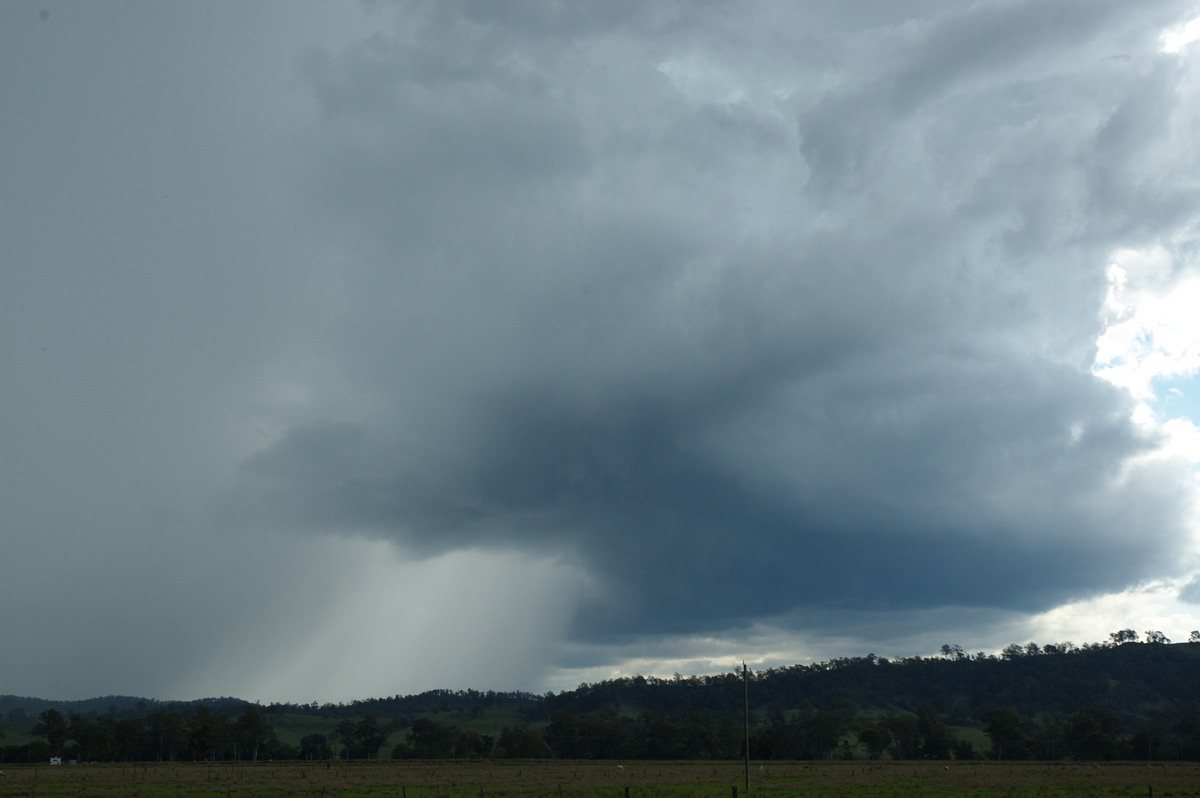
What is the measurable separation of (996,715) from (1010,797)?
136m

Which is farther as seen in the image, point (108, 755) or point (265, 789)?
point (108, 755)

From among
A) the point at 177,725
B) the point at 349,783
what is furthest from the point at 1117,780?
the point at 177,725

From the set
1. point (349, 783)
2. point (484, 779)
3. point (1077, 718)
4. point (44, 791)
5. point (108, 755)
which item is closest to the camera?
point (44, 791)

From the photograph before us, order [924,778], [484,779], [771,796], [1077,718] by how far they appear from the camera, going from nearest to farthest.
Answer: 1. [771,796]
2. [484,779]
3. [924,778]
4. [1077,718]

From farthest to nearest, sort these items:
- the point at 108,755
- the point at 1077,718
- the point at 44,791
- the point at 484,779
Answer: the point at 1077,718
the point at 108,755
the point at 484,779
the point at 44,791

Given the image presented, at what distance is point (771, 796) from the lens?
2753 inches

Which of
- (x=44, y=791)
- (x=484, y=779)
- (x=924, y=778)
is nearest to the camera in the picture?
(x=44, y=791)

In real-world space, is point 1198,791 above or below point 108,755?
above

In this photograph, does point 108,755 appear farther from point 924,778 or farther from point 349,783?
point 924,778

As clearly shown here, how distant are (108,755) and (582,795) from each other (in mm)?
158106

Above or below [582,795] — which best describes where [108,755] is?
below

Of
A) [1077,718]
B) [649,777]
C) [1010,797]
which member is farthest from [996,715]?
[1010,797]

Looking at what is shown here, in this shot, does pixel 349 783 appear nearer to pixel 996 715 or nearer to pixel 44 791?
pixel 44 791

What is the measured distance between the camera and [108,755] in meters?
183
